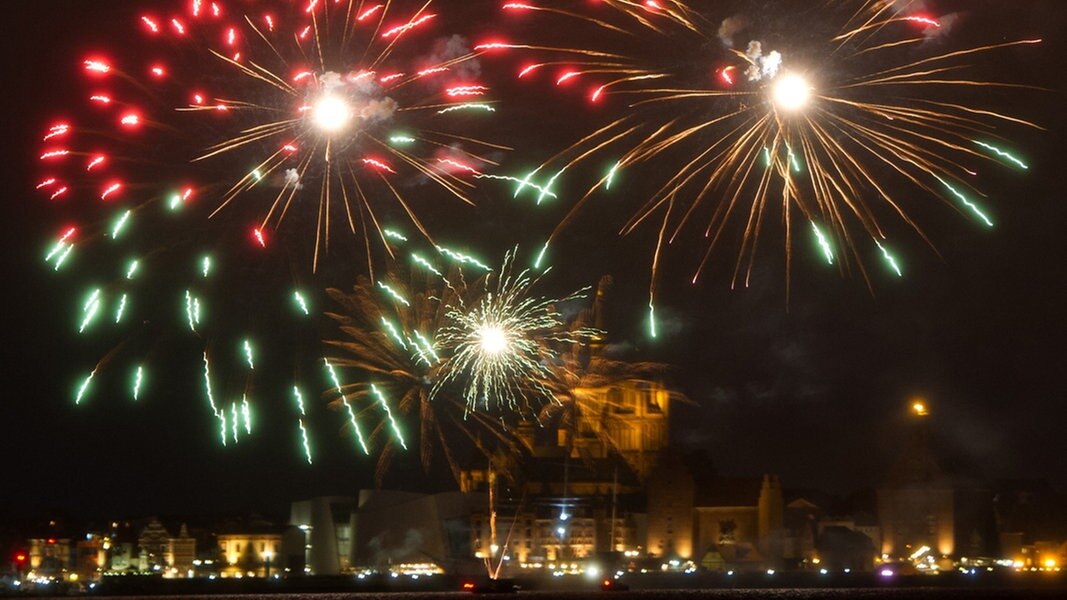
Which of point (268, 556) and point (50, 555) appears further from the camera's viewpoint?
point (268, 556)

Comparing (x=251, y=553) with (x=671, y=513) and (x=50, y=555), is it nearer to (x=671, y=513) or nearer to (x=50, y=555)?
(x=50, y=555)

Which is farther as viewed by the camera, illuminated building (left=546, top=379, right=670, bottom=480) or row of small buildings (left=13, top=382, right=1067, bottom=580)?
illuminated building (left=546, top=379, right=670, bottom=480)

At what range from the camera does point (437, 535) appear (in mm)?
114250

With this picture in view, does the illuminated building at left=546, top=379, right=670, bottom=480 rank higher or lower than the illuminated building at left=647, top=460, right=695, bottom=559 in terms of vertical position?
higher

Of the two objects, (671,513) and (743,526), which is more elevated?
(671,513)

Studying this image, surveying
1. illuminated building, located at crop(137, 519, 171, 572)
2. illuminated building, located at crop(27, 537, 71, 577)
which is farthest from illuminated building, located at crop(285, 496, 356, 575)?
illuminated building, located at crop(27, 537, 71, 577)

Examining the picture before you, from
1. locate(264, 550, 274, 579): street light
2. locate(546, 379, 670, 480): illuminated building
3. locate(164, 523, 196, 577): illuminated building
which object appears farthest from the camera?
locate(546, 379, 670, 480): illuminated building

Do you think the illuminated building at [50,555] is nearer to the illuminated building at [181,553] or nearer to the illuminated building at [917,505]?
the illuminated building at [181,553]

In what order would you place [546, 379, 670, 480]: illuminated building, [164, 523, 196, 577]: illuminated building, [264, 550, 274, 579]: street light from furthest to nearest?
[546, 379, 670, 480]: illuminated building, [164, 523, 196, 577]: illuminated building, [264, 550, 274, 579]: street light

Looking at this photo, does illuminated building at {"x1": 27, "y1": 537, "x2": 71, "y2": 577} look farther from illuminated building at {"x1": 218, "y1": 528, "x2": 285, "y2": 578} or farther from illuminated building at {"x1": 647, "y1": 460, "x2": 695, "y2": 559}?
illuminated building at {"x1": 647, "y1": 460, "x2": 695, "y2": 559}

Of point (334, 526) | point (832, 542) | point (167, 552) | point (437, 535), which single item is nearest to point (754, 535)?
point (832, 542)

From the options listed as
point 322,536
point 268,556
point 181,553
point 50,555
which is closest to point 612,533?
point 322,536

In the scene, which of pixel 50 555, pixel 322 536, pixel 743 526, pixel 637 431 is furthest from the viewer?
pixel 637 431

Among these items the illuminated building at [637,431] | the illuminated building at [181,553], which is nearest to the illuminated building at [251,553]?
the illuminated building at [181,553]
